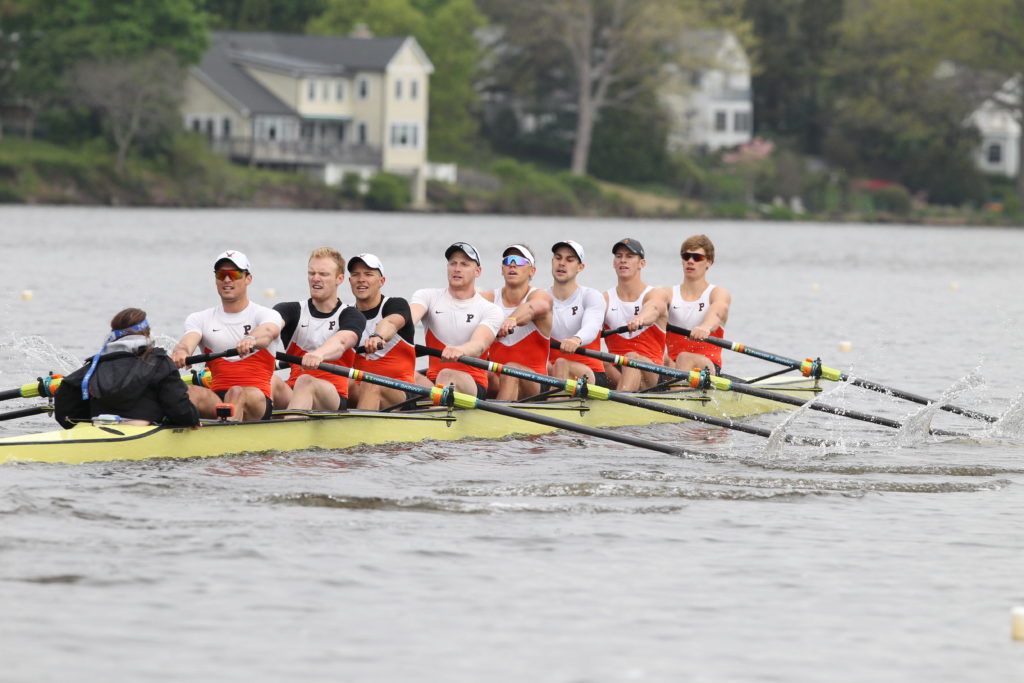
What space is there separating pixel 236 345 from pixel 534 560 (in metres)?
3.52

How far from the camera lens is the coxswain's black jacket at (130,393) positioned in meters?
10.9

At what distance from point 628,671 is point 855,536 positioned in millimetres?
3356

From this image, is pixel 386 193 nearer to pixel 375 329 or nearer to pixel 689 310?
pixel 689 310

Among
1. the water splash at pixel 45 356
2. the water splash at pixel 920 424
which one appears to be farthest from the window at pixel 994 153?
the water splash at pixel 920 424

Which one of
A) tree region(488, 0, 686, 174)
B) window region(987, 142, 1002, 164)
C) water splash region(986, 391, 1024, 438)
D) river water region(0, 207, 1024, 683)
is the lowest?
river water region(0, 207, 1024, 683)

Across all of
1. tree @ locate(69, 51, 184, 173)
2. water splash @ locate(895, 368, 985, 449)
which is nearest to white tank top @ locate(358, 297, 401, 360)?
water splash @ locate(895, 368, 985, 449)

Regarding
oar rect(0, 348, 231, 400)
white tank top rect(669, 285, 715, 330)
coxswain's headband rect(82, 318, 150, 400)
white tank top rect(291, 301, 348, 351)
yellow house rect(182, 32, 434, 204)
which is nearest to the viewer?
coxswain's headband rect(82, 318, 150, 400)

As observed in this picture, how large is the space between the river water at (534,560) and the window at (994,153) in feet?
289

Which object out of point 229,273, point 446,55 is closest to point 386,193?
point 446,55

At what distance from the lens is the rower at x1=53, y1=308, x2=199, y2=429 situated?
10.9 meters

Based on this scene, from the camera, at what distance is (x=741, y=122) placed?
93.9m

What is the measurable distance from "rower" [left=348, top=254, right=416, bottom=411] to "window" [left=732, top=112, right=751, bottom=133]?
271 feet

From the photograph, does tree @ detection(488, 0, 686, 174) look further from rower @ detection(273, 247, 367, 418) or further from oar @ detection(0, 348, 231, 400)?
oar @ detection(0, 348, 231, 400)

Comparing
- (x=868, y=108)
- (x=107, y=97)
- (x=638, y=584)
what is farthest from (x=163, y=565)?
(x=868, y=108)
